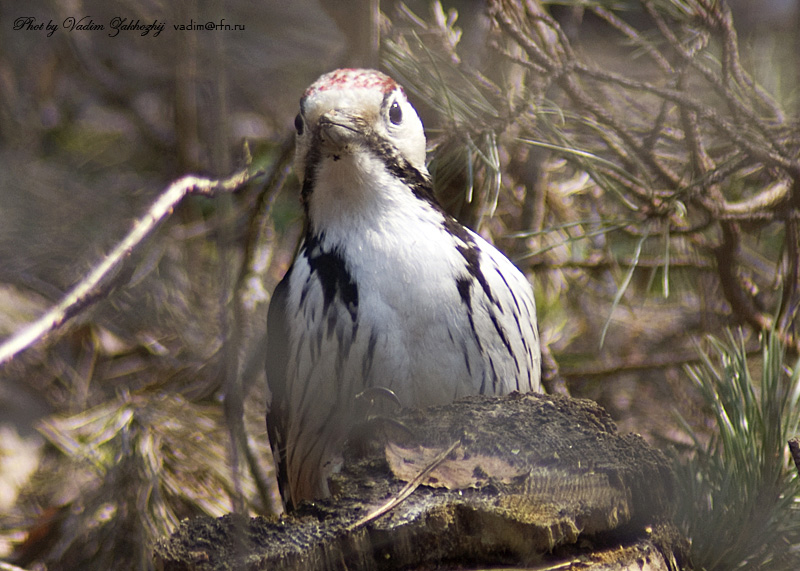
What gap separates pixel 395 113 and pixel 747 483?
960 mm

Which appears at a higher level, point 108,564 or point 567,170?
point 567,170

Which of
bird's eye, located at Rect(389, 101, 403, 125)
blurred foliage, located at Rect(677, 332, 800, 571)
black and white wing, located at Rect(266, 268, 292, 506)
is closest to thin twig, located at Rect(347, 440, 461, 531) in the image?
blurred foliage, located at Rect(677, 332, 800, 571)

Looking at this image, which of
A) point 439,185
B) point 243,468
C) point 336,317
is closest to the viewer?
point 336,317

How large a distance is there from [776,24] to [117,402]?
2327 millimetres

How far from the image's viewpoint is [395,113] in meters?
1.75

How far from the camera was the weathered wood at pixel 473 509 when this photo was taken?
41.4 inches

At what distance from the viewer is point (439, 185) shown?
2211mm

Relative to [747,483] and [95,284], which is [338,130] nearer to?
[95,284]

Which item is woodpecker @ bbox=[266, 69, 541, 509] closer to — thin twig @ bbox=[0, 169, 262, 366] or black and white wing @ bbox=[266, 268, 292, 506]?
black and white wing @ bbox=[266, 268, 292, 506]

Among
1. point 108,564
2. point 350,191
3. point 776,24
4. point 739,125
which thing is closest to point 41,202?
point 108,564

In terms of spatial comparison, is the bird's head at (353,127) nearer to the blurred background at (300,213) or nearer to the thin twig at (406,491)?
the blurred background at (300,213)

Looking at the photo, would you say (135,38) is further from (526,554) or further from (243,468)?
(526,554)

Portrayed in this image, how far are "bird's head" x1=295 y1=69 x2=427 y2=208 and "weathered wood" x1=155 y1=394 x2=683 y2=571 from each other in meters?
0.63

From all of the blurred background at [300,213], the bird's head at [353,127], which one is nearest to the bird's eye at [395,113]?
the bird's head at [353,127]
